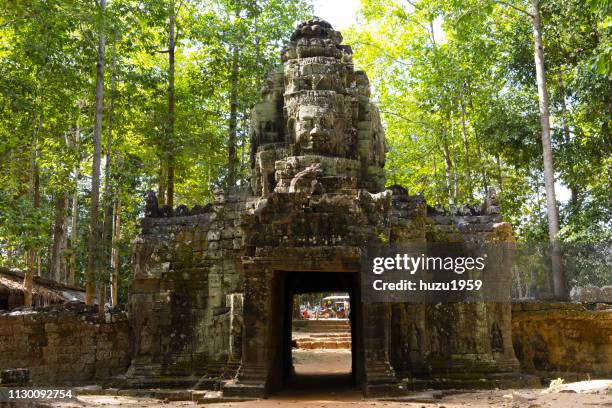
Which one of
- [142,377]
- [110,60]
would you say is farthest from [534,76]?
[142,377]

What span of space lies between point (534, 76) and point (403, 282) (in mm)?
10603

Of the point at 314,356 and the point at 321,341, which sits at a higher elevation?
the point at 321,341

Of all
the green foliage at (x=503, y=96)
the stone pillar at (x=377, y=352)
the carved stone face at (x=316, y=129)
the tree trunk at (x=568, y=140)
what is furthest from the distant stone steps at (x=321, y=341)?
the stone pillar at (x=377, y=352)

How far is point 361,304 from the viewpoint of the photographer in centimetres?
1038

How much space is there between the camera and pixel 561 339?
496 inches

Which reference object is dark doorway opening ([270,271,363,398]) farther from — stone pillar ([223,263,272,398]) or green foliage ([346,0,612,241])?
green foliage ([346,0,612,241])

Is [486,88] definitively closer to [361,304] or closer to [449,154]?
[449,154]

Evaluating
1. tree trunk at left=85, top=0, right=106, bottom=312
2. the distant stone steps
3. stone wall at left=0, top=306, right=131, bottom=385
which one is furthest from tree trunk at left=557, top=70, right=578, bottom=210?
stone wall at left=0, top=306, right=131, bottom=385

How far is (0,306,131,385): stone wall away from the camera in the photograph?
11.0 meters

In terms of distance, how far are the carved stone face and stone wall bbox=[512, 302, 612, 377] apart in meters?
5.41

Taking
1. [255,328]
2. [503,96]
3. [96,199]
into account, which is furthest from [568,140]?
[96,199]

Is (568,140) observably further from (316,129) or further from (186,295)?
(186,295)

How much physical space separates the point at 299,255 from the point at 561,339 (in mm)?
6591
